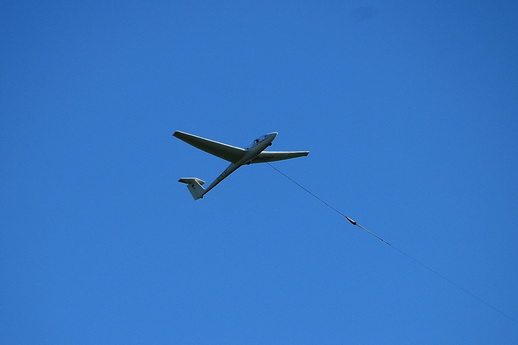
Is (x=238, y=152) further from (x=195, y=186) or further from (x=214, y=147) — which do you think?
(x=195, y=186)

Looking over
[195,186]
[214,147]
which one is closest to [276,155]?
[214,147]

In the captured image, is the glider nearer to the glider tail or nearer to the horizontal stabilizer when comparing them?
the horizontal stabilizer

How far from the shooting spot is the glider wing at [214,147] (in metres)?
29.8

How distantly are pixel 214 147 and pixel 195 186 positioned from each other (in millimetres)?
8312

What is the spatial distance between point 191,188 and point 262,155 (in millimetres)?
8998

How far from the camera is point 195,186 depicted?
Result: 3800 centimetres

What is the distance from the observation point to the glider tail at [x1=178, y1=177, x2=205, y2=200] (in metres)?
37.4

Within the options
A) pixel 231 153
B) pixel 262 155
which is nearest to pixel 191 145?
pixel 231 153

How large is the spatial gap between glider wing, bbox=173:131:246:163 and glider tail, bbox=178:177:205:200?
6654mm

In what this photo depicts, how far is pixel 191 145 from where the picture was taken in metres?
30.5

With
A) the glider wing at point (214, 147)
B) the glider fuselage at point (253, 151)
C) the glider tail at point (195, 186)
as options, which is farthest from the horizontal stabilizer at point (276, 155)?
the glider tail at point (195, 186)

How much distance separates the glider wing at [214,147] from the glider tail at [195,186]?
6.65 m

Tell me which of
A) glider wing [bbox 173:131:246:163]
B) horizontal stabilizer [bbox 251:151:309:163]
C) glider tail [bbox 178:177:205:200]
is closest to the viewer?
glider wing [bbox 173:131:246:163]

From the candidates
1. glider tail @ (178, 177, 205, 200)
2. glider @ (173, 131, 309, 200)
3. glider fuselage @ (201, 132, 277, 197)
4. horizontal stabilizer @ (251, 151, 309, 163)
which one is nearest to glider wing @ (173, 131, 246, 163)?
glider @ (173, 131, 309, 200)
